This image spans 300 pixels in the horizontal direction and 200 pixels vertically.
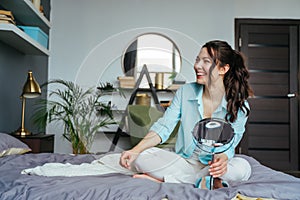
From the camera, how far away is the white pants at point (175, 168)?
54.4 inches

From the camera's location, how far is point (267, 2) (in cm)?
441

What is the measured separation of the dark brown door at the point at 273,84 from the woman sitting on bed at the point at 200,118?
294cm

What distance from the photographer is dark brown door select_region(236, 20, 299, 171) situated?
4.38 meters

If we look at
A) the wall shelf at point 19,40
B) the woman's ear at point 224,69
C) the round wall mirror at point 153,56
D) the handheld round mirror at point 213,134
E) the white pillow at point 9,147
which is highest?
the wall shelf at point 19,40

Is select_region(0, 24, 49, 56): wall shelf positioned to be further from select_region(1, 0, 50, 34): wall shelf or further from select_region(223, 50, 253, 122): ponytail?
select_region(223, 50, 253, 122): ponytail

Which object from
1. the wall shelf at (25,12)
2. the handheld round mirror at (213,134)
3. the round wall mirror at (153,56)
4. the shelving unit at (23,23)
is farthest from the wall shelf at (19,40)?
the handheld round mirror at (213,134)

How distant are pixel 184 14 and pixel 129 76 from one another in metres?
2.89

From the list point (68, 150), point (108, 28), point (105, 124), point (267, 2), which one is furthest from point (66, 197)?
point (267, 2)

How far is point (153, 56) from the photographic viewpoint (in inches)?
64.9

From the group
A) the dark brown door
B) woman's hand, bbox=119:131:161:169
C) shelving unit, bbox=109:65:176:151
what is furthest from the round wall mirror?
the dark brown door

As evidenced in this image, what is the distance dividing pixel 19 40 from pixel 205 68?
1797 mm

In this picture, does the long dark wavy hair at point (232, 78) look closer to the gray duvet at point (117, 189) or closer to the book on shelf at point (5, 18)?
the gray duvet at point (117, 189)

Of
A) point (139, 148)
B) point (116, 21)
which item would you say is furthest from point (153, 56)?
point (116, 21)

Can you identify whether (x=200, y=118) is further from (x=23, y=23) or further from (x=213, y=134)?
(x=23, y=23)
